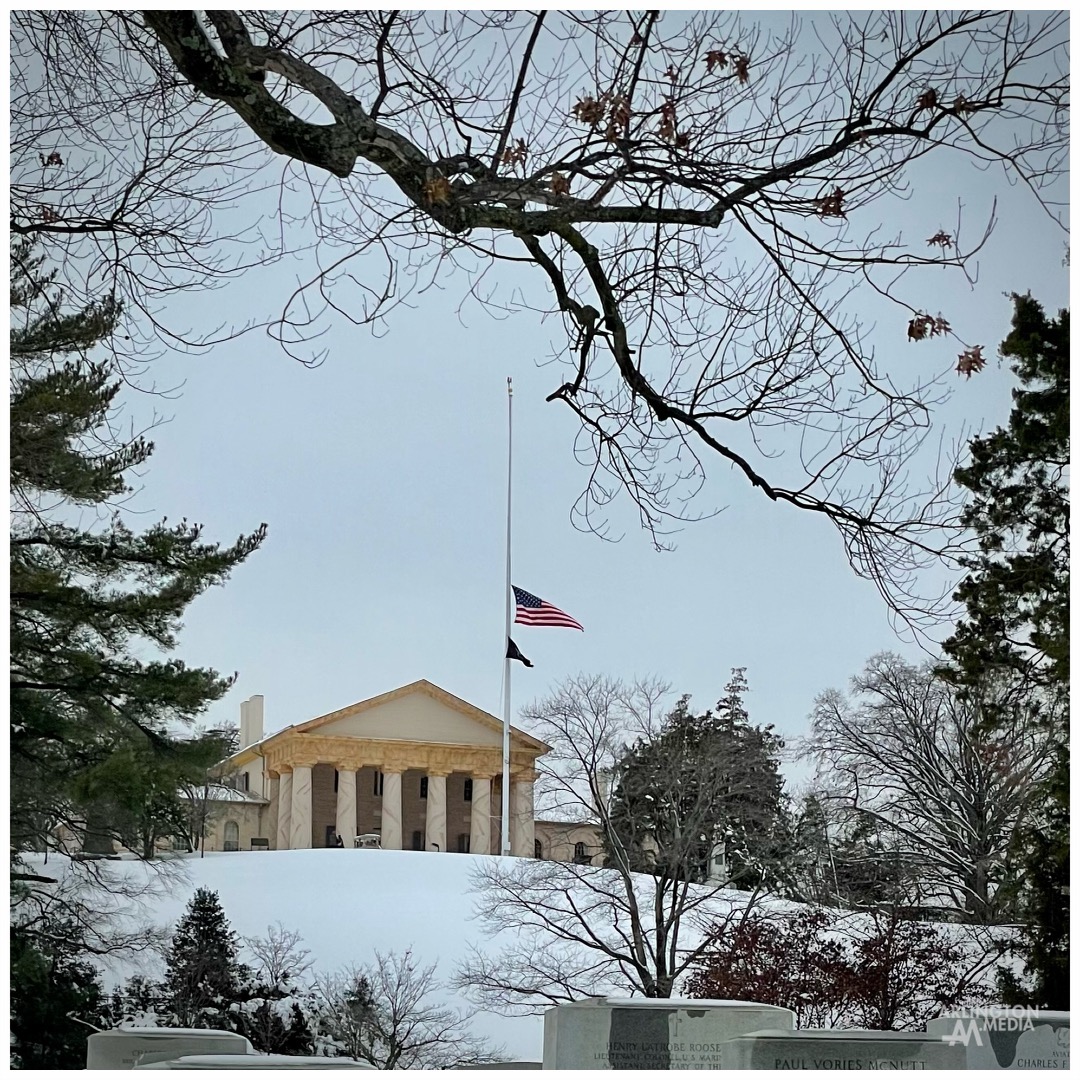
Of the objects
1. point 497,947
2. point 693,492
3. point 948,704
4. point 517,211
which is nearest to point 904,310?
point 693,492

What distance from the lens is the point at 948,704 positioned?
15.4 ft

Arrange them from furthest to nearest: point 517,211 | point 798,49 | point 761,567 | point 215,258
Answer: point 761,567 < point 215,258 < point 798,49 < point 517,211

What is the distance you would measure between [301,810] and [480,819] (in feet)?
1.99

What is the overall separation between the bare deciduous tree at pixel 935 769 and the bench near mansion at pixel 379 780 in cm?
114

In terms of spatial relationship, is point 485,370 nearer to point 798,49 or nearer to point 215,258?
point 215,258

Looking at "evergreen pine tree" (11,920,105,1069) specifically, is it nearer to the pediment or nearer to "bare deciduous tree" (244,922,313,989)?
"bare deciduous tree" (244,922,313,989)

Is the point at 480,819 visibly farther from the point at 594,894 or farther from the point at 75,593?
the point at 75,593

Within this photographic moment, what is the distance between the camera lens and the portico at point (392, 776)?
428 cm

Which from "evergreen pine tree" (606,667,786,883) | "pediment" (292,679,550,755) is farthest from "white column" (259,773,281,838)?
"evergreen pine tree" (606,667,786,883)

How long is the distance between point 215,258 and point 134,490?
0.84m

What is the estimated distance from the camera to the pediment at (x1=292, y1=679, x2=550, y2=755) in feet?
14.4

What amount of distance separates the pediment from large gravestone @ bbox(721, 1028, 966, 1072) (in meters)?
1.37

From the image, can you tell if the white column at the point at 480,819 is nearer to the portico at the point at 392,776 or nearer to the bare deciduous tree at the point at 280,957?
the portico at the point at 392,776

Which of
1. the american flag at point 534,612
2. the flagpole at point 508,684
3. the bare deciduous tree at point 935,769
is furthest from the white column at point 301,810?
the bare deciduous tree at point 935,769
